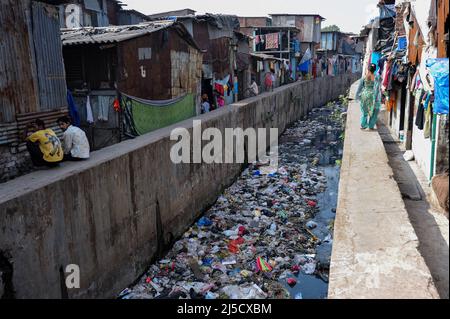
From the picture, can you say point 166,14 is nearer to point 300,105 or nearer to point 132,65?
point 300,105

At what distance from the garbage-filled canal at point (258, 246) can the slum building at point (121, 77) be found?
301 cm

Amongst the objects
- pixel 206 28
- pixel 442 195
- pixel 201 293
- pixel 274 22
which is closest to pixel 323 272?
pixel 201 293

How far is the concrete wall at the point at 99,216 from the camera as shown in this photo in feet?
16.3

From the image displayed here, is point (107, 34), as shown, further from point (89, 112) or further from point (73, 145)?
point (73, 145)

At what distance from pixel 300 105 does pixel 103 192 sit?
72.1 ft

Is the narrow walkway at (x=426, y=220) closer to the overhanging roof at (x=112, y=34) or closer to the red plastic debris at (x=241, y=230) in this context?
the red plastic debris at (x=241, y=230)

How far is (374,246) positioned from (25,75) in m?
5.99

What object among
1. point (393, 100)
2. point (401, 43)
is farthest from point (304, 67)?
point (401, 43)

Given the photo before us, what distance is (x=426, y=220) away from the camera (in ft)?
17.6

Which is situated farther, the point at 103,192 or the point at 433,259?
the point at 103,192

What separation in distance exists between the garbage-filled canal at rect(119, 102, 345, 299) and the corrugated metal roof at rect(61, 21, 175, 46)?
4834mm

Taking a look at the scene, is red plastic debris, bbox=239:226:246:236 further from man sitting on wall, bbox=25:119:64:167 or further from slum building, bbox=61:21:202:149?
man sitting on wall, bbox=25:119:64:167

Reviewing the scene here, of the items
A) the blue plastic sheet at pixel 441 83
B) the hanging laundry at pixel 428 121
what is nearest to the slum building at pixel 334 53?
the hanging laundry at pixel 428 121

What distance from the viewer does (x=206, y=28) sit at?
53.6 ft
